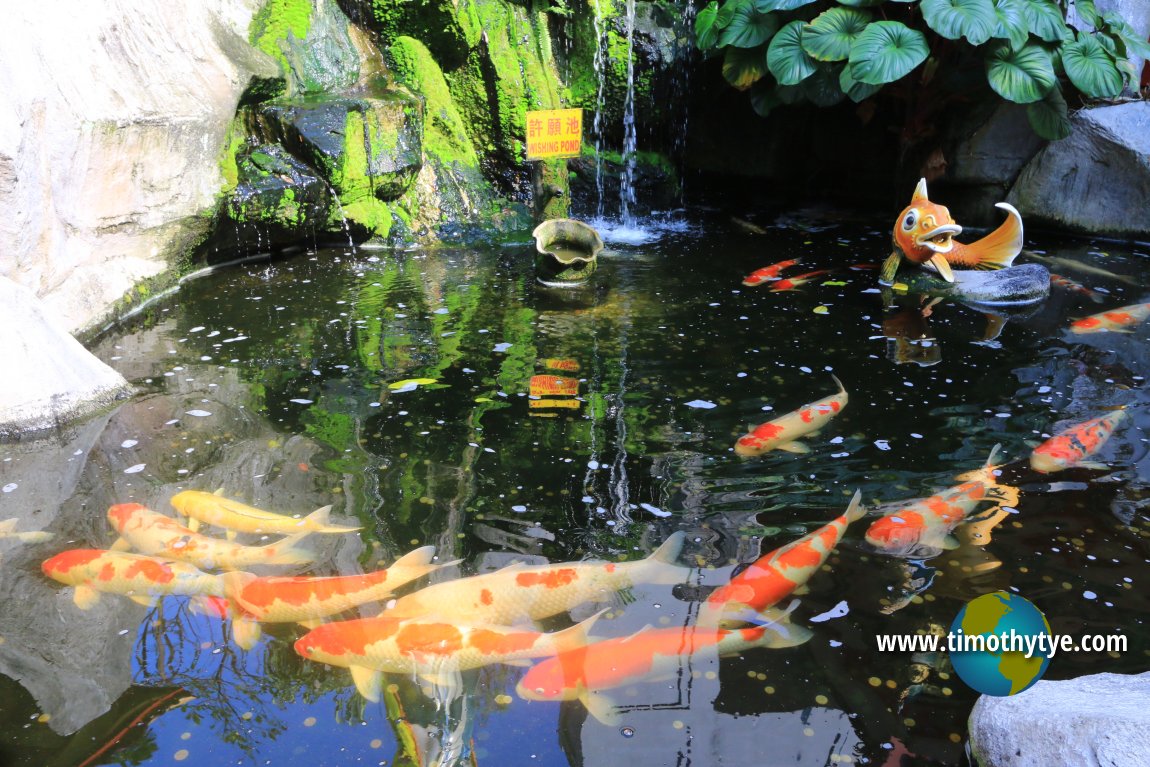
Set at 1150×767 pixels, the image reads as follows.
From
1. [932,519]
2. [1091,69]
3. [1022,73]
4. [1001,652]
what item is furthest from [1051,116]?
[1001,652]

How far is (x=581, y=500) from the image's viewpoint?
3.87m

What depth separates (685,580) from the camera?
3293 millimetres

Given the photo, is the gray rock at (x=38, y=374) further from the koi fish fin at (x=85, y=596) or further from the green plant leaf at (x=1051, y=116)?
the green plant leaf at (x=1051, y=116)

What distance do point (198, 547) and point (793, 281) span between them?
5116mm

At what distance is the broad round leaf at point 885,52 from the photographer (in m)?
7.56

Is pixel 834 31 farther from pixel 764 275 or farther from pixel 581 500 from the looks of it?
pixel 581 500

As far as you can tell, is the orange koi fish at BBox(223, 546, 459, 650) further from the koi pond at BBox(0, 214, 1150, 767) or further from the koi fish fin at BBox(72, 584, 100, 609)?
the koi fish fin at BBox(72, 584, 100, 609)

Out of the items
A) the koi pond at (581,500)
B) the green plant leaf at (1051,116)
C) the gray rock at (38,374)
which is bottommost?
the koi pond at (581,500)

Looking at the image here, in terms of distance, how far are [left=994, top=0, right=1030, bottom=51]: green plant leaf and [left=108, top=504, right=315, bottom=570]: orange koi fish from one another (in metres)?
7.39

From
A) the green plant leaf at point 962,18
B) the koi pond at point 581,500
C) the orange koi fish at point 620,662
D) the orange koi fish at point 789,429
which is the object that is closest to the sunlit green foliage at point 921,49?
the green plant leaf at point 962,18

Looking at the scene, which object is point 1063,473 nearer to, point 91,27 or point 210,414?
point 210,414

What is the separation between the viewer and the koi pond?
8.79ft

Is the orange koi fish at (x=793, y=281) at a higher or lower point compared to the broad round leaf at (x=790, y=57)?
lower

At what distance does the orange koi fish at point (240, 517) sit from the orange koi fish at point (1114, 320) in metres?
5.21
